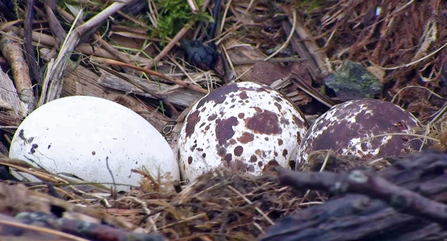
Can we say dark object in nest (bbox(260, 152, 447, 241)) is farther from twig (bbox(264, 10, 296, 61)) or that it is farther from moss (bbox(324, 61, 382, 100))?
twig (bbox(264, 10, 296, 61))

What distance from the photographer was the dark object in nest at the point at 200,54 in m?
3.01

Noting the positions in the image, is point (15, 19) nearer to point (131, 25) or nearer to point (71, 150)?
point (131, 25)

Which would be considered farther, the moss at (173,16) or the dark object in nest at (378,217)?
the moss at (173,16)

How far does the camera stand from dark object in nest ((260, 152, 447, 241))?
120 cm

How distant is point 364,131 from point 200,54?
116 cm

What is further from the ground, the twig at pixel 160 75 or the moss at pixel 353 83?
the twig at pixel 160 75

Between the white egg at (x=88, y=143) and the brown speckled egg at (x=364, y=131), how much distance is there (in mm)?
589

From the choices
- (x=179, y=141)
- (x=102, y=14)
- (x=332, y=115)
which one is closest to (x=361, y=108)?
(x=332, y=115)

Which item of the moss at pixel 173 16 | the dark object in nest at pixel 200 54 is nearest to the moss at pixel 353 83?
the dark object in nest at pixel 200 54

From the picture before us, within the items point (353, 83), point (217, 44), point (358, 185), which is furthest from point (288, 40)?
point (358, 185)

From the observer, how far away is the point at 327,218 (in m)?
1.21

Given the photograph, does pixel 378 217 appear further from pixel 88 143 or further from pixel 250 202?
pixel 88 143

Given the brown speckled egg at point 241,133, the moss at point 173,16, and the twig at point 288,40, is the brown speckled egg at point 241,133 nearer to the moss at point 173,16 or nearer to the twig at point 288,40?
the twig at point 288,40

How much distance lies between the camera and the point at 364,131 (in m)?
2.12
